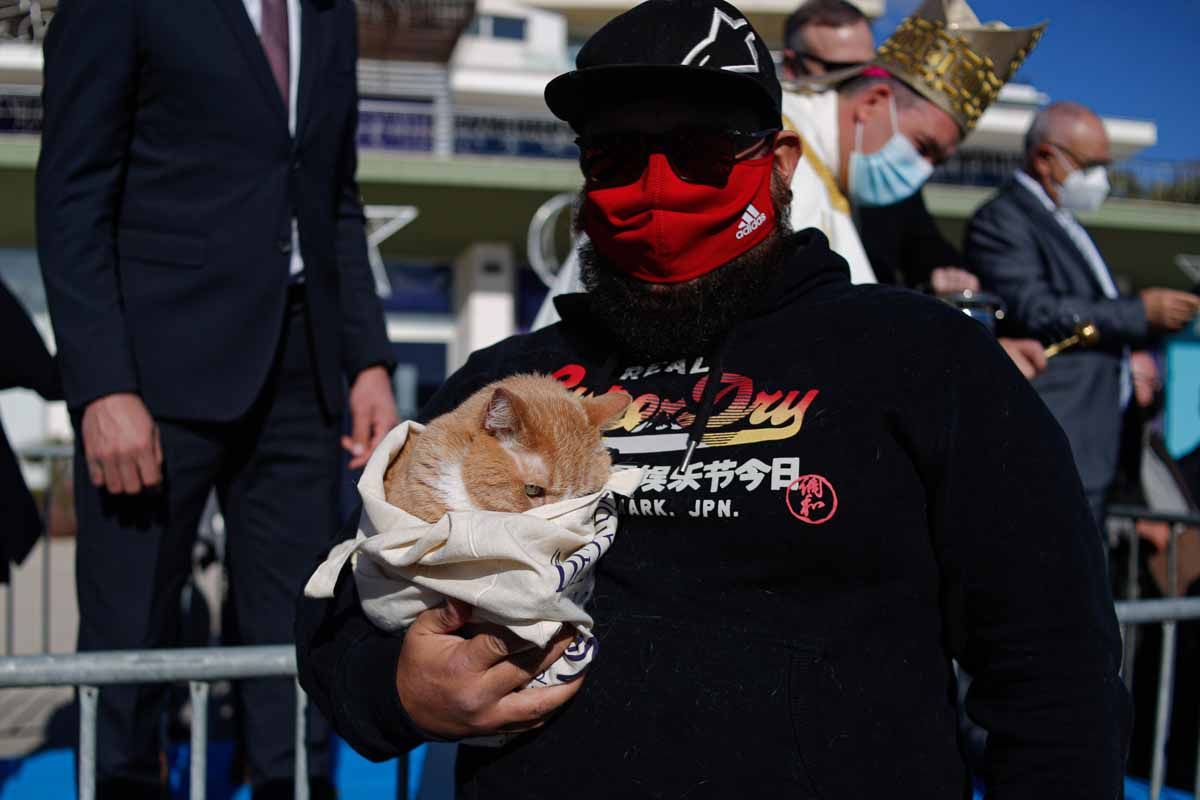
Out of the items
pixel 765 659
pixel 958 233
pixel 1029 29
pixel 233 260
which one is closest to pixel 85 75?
pixel 233 260

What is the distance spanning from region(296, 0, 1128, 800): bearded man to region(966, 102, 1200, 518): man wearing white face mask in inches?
105

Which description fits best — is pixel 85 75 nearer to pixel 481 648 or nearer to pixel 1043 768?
Answer: pixel 481 648

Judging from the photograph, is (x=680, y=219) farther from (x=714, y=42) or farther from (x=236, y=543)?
(x=236, y=543)

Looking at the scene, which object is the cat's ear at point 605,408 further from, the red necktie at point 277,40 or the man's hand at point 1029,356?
the man's hand at point 1029,356

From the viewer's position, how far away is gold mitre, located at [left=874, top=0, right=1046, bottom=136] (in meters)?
3.21

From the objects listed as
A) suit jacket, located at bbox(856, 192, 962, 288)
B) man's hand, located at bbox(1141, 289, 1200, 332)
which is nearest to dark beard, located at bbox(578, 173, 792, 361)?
suit jacket, located at bbox(856, 192, 962, 288)

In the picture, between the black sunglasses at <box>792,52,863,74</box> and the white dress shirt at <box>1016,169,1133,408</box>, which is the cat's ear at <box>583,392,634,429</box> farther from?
the white dress shirt at <box>1016,169,1133,408</box>

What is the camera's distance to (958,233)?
50.4ft

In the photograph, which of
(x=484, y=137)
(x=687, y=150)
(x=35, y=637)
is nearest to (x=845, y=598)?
(x=687, y=150)

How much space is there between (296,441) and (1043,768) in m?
2.05

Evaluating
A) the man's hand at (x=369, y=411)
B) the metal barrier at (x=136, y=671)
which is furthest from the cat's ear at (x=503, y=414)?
the man's hand at (x=369, y=411)

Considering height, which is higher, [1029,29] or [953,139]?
[1029,29]

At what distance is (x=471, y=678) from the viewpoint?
4.27ft

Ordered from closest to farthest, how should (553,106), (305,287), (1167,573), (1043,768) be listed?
(1043,768)
(553,106)
(305,287)
(1167,573)
